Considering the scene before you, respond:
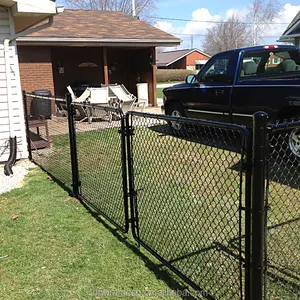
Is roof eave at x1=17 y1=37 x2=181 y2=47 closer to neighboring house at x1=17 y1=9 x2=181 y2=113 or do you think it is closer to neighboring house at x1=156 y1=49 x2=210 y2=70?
neighboring house at x1=17 y1=9 x2=181 y2=113

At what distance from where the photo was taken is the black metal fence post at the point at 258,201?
6.79 ft

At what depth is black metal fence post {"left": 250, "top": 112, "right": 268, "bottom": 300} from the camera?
6.79ft

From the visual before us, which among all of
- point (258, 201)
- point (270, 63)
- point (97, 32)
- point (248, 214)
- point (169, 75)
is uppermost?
point (97, 32)

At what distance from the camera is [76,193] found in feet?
16.7

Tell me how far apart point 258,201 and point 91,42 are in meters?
11.6

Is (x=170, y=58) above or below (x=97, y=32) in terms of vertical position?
below

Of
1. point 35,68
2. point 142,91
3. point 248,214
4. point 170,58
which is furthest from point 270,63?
→ point 170,58

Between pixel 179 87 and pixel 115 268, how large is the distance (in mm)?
6153

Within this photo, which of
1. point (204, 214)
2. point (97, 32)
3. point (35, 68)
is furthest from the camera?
point (97, 32)

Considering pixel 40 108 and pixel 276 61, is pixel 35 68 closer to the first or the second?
pixel 40 108

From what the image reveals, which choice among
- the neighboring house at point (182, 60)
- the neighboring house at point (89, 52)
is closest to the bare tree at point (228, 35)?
the neighboring house at point (182, 60)

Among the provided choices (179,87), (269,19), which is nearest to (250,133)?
(179,87)

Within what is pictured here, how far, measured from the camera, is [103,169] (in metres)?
6.24

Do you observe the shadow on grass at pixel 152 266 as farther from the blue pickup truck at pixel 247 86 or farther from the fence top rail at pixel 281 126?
the blue pickup truck at pixel 247 86
